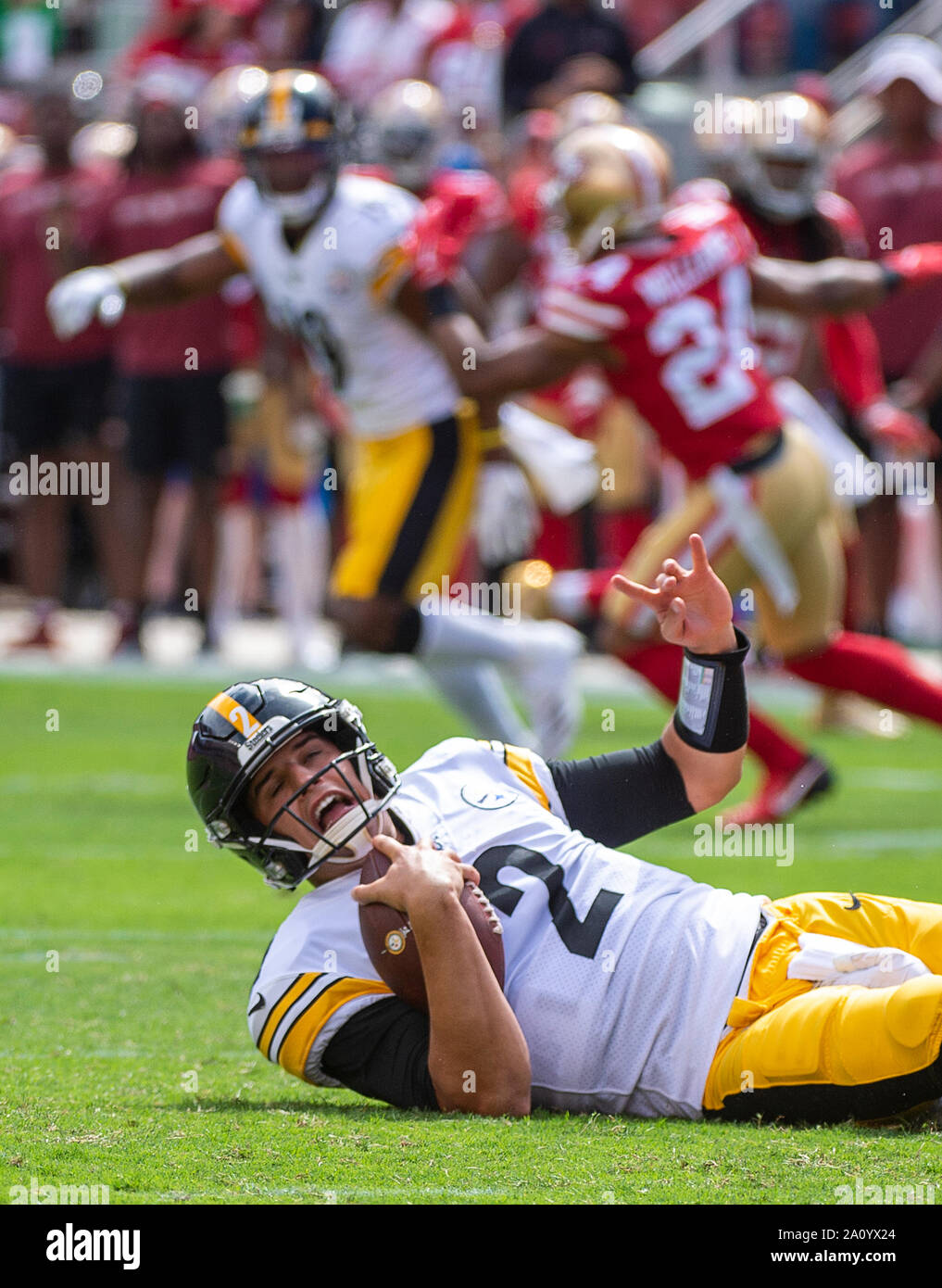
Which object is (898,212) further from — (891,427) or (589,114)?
(891,427)

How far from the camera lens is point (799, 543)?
625 cm

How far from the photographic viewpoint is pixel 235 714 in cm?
322

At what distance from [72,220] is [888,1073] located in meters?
8.46

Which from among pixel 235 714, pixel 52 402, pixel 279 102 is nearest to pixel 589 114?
pixel 279 102

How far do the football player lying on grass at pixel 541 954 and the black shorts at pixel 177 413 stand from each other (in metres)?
7.32

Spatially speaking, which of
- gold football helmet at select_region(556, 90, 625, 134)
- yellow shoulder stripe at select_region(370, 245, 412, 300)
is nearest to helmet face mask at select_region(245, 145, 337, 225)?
yellow shoulder stripe at select_region(370, 245, 412, 300)

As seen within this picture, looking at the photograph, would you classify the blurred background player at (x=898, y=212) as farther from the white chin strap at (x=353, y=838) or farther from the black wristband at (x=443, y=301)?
the white chin strap at (x=353, y=838)

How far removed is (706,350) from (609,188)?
518mm

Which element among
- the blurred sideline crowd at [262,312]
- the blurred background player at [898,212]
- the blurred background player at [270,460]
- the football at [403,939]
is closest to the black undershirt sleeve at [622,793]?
the football at [403,939]

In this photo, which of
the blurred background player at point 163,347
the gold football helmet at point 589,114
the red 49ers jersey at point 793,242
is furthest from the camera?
the blurred background player at point 163,347

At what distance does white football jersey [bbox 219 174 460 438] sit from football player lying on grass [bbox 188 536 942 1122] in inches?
139

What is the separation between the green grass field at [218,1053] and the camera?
112 inches
